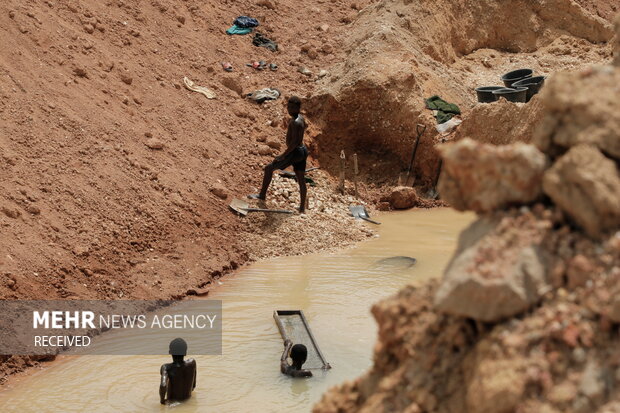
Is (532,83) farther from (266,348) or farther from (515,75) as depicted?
(266,348)

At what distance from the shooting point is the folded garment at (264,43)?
16.7 meters

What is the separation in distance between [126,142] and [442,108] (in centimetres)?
623

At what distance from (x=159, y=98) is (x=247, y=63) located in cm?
305

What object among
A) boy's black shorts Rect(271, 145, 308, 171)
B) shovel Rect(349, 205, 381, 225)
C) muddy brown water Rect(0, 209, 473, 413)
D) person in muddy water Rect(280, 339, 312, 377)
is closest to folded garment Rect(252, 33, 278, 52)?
shovel Rect(349, 205, 381, 225)

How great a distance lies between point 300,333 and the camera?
8.37m

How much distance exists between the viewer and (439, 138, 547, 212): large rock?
294 cm

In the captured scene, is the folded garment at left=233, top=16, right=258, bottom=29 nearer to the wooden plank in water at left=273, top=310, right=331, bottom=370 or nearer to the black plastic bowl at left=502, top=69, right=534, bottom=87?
the black plastic bowl at left=502, top=69, right=534, bottom=87

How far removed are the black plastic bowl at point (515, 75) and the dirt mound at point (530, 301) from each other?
13.4m

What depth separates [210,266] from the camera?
10.6 metres

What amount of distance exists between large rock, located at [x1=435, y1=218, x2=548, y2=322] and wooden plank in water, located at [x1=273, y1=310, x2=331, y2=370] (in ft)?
15.8

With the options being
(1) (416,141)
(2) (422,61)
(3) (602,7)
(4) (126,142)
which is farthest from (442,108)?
(3) (602,7)

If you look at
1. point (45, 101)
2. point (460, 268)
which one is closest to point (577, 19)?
point (45, 101)

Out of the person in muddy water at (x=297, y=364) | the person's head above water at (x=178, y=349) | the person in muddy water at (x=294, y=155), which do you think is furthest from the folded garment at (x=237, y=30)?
the person's head above water at (x=178, y=349)

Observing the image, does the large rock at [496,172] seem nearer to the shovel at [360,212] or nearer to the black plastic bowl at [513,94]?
the shovel at [360,212]
